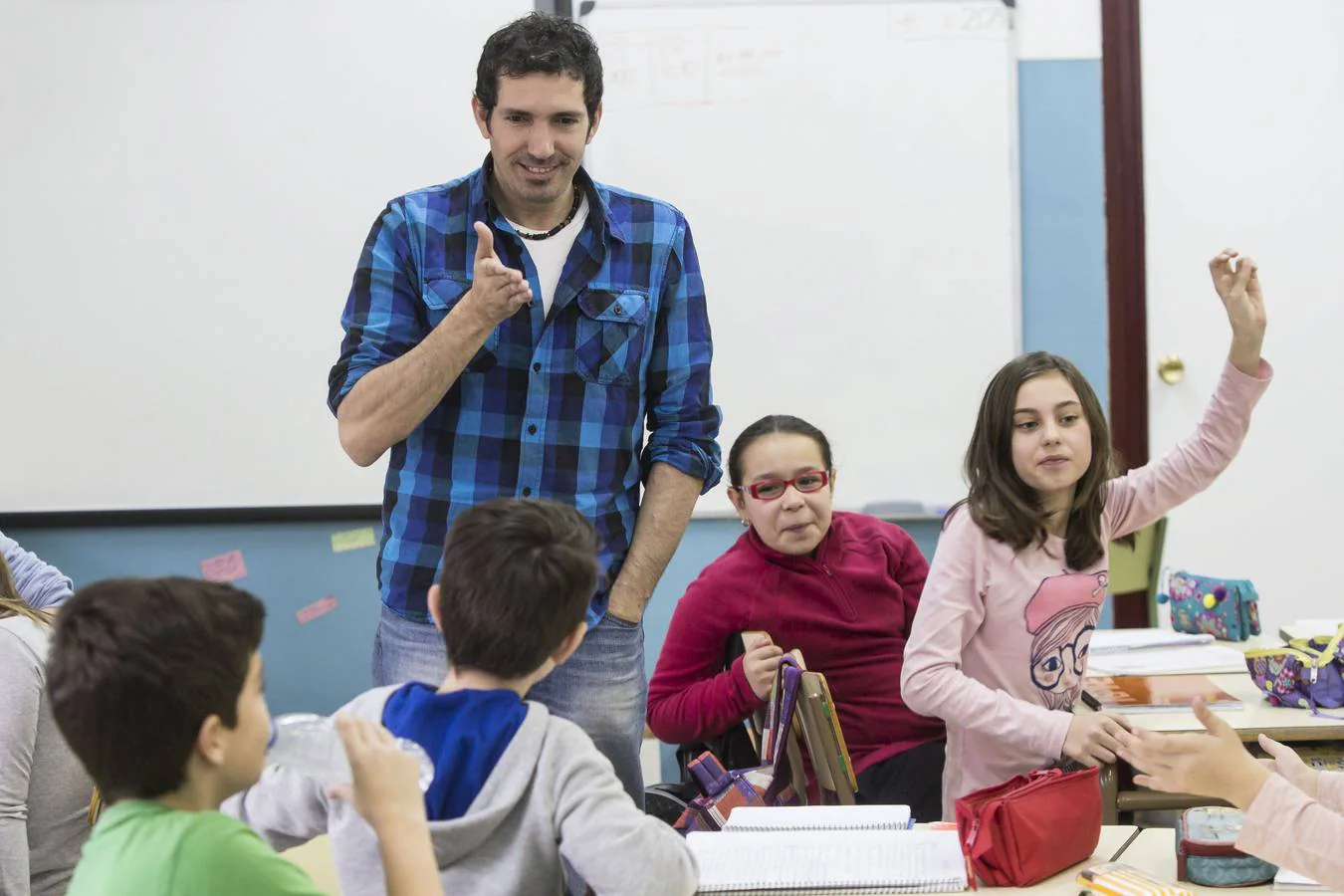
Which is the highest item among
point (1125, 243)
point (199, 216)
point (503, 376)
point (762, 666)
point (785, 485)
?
point (199, 216)

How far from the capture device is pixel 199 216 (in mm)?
3707

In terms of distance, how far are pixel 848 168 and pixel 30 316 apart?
229 centimetres

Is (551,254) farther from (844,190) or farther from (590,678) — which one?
(844,190)

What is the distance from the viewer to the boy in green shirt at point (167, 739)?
1097 millimetres

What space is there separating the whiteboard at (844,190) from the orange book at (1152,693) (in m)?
1.12

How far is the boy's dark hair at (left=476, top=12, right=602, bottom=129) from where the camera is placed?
196 cm

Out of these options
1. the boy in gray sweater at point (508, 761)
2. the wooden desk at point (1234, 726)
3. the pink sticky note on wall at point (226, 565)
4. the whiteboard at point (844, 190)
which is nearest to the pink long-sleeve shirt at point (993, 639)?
the wooden desk at point (1234, 726)

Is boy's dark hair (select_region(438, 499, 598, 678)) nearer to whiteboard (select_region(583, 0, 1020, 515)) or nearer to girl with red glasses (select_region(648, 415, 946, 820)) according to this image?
girl with red glasses (select_region(648, 415, 946, 820))

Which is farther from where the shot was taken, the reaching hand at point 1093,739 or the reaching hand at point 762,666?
the reaching hand at point 762,666

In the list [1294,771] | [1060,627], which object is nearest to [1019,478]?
[1060,627]

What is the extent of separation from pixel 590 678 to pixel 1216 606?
5.83 ft

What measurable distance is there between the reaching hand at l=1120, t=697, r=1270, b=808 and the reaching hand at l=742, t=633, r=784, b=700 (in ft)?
3.08

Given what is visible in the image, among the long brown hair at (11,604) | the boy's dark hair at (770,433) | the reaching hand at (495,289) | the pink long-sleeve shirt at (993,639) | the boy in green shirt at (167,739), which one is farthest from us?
the boy's dark hair at (770,433)

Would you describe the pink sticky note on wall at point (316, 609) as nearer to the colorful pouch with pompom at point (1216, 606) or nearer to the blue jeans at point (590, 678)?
the blue jeans at point (590, 678)
